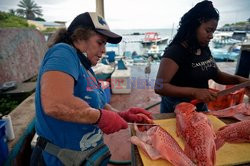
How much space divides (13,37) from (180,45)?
6.16 metres

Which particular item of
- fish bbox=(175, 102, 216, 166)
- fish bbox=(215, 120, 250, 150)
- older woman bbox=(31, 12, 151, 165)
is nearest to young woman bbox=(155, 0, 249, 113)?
fish bbox=(175, 102, 216, 166)

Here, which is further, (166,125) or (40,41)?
(40,41)

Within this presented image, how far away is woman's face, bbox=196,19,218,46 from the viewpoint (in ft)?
6.50

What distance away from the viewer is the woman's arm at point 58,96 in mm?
980

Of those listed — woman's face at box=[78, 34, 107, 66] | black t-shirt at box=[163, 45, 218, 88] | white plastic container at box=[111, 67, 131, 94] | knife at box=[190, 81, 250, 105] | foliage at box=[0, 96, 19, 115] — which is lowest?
foliage at box=[0, 96, 19, 115]

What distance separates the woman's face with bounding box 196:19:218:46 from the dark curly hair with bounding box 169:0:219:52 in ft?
0.11

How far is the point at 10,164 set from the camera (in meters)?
2.13

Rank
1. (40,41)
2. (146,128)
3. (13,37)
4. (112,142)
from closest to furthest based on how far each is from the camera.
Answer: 1. (146,128)
2. (112,142)
3. (13,37)
4. (40,41)

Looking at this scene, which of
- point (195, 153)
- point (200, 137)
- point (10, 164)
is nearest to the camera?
point (195, 153)

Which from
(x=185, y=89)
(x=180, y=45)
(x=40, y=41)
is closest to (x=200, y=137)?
(x=185, y=89)

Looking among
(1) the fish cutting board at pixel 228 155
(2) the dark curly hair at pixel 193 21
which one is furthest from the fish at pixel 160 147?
(2) the dark curly hair at pixel 193 21

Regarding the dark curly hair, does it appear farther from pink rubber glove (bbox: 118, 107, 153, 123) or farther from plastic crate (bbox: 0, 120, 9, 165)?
plastic crate (bbox: 0, 120, 9, 165)

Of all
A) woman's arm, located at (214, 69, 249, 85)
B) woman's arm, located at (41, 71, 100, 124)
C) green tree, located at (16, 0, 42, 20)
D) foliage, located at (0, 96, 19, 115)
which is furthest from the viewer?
green tree, located at (16, 0, 42, 20)

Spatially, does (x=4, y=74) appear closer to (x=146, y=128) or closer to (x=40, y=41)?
(x=40, y=41)
